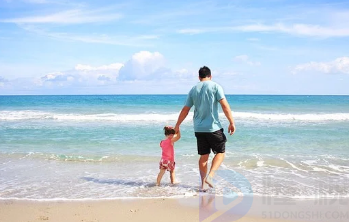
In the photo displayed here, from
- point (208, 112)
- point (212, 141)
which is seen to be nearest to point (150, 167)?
point (212, 141)

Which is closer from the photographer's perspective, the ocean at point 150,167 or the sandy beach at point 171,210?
the sandy beach at point 171,210

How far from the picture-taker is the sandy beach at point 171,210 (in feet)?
13.9

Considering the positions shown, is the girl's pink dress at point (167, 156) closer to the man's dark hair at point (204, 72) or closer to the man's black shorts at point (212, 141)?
the man's black shorts at point (212, 141)

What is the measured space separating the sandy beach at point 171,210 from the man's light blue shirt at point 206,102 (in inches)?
43.4

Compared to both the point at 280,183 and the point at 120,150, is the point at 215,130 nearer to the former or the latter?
the point at 280,183

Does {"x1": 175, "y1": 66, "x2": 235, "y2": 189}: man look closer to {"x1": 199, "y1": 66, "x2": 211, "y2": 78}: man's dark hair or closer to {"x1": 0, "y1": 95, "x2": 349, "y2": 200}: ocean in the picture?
{"x1": 199, "y1": 66, "x2": 211, "y2": 78}: man's dark hair

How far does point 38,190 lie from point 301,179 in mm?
4709

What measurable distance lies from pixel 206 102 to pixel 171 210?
1.66 m

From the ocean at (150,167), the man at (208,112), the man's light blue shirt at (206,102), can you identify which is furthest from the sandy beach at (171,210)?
the man's light blue shirt at (206,102)

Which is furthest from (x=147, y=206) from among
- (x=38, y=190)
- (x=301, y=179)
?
(x=301, y=179)

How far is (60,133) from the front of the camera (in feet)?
42.1

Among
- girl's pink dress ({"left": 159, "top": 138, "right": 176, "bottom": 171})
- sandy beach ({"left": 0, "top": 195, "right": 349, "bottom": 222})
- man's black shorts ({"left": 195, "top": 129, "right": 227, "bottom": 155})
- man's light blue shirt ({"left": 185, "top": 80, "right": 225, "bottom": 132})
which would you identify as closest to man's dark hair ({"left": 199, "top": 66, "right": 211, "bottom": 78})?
man's light blue shirt ({"left": 185, "top": 80, "right": 225, "bottom": 132})

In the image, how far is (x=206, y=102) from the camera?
510 centimetres

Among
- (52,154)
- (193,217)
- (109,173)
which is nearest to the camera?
(193,217)
